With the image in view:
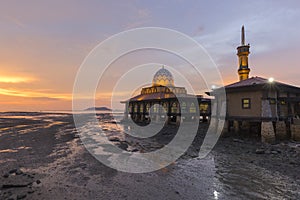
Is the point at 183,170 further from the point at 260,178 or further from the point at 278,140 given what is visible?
the point at 278,140

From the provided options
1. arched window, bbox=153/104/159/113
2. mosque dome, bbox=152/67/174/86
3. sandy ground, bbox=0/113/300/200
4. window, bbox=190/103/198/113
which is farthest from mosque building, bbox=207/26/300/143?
mosque dome, bbox=152/67/174/86

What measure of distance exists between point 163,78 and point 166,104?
20267mm

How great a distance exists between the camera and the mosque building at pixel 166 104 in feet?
125

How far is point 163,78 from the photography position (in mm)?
60625

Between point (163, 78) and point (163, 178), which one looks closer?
point (163, 178)

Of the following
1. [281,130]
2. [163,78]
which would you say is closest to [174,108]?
[281,130]

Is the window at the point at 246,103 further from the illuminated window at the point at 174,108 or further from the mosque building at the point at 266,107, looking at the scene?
the illuminated window at the point at 174,108

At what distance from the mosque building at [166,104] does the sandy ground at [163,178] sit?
22591 millimetres

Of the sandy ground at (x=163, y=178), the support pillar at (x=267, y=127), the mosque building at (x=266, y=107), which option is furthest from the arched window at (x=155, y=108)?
the sandy ground at (x=163, y=178)

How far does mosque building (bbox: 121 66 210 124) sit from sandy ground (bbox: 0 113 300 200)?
889 inches

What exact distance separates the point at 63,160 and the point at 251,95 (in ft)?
65.2

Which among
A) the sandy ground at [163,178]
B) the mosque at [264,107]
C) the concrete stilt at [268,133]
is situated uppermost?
the mosque at [264,107]

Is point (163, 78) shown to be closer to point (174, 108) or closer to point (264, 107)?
point (174, 108)

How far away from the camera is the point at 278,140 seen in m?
19.0
